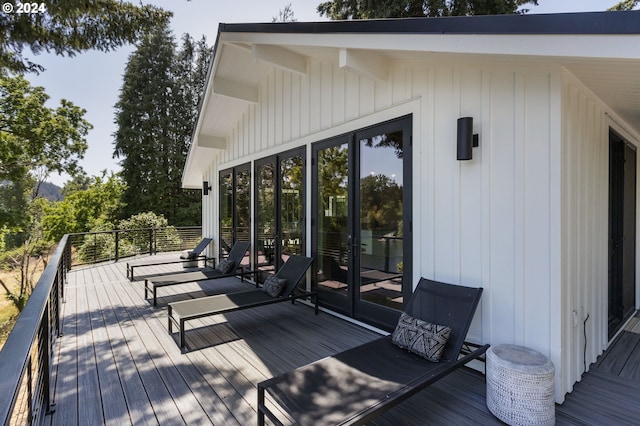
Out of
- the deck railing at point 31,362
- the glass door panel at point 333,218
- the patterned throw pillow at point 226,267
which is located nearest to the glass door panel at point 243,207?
the patterned throw pillow at point 226,267

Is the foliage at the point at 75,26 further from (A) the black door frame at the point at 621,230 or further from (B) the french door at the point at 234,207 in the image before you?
(A) the black door frame at the point at 621,230

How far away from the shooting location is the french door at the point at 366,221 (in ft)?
12.6

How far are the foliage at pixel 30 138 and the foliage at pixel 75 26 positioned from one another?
26.2 feet

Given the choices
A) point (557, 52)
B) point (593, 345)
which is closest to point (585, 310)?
point (593, 345)

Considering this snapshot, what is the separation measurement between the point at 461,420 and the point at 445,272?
1353 millimetres

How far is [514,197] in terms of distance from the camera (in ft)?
9.36

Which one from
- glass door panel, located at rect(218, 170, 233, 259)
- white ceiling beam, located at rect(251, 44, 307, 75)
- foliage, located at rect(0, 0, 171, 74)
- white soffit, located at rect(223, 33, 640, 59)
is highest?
foliage, located at rect(0, 0, 171, 74)

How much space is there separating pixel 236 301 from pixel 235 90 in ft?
14.3

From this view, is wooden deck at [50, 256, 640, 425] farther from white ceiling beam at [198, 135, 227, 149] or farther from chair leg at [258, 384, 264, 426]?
white ceiling beam at [198, 135, 227, 149]

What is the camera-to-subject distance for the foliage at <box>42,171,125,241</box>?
17.2 m

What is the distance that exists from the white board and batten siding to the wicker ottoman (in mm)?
418

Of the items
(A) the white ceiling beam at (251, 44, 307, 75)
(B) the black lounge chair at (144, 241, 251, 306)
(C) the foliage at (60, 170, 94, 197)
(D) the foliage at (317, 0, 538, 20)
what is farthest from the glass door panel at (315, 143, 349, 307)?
(C) the foliage at (60, 170, 94, 197)

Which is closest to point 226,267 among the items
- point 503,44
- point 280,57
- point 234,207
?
point 234,207

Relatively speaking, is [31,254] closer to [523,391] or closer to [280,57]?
[280,57]
